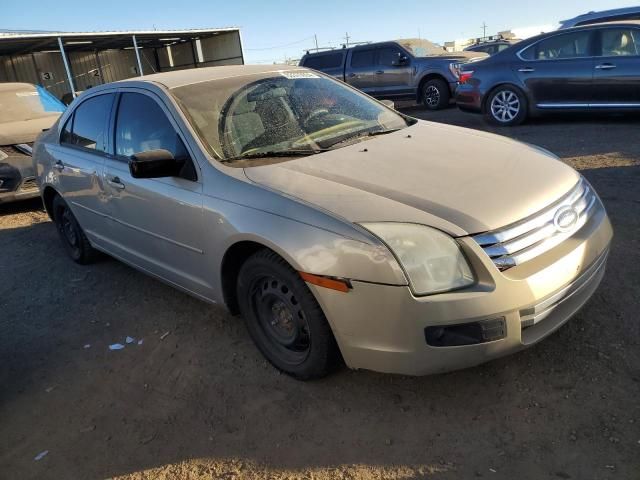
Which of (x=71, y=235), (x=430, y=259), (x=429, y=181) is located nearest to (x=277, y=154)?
(x=429, y=181)

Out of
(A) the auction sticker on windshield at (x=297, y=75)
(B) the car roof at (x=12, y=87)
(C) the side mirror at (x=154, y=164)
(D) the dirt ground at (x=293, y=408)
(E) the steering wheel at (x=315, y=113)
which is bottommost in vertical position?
(D) the dirt ground at (x=293, y=408)

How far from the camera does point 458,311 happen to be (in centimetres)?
223

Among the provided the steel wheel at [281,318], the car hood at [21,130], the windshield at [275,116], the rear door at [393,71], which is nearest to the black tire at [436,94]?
the rear door at [393,71]

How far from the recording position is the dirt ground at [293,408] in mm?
2258

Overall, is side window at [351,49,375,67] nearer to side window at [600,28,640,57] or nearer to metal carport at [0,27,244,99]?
side window at [600,28,640,57]

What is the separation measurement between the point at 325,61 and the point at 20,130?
8562 mm

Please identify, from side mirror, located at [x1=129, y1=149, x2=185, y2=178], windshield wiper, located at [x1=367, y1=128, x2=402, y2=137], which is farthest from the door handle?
windshield wiper, located at [x1=367, y1=128, x2=402, y2=137]

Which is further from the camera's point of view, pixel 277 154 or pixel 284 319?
pixel 277 154

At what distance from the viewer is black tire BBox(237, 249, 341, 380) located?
8.43 feet

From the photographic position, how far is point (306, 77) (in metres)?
3.90

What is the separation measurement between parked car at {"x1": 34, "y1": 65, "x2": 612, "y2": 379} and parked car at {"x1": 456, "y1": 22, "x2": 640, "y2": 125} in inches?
212

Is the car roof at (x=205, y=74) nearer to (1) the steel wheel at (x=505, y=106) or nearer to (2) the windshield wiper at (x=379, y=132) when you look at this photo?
(2) the windshield wiper at (x=379, y=132)

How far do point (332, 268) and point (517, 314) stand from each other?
81 centimetres

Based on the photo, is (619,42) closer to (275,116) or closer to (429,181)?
(275,116)
